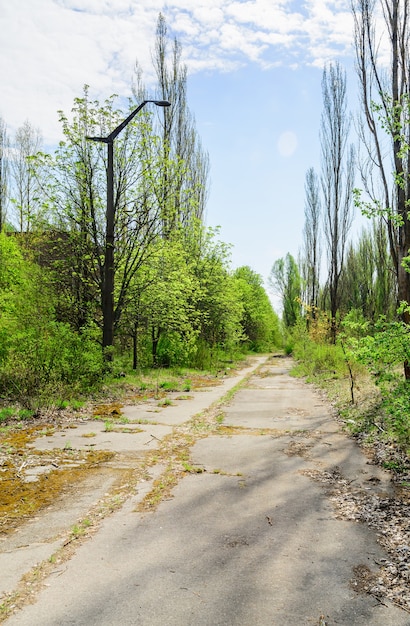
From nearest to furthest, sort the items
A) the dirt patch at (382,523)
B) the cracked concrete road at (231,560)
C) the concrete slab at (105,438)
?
the cracked concrete road at (231,560) → the dirt patch at (382,523) → the concrete slab at (105,438)

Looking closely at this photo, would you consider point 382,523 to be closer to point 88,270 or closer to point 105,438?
point 105,438

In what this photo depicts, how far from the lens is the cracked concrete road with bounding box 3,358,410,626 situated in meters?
2.60

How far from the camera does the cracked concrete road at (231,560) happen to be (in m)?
2.60

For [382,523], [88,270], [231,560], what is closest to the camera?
[231,560]

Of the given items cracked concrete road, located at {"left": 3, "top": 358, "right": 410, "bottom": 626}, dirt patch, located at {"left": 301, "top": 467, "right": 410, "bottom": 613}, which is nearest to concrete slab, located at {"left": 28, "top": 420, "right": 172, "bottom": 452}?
cracked concrete road, located at {"left": 3, "top": 358, "right": 410, "bottom": 626}

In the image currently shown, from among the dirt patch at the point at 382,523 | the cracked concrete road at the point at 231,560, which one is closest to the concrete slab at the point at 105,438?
the cracked concrete road at the point at 231,560

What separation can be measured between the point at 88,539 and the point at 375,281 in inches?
1327

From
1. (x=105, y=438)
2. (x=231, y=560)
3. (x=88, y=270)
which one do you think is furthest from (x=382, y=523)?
(x=88, y=270)

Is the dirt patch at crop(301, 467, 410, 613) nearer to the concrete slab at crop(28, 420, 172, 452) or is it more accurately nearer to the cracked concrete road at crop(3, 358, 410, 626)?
the cracked concrete road at crop(3, 358, 410, 626)

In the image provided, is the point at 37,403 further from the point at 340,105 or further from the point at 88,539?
the point at 340,105

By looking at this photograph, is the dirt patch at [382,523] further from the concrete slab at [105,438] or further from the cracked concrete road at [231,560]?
the concrete slab at [105,438]

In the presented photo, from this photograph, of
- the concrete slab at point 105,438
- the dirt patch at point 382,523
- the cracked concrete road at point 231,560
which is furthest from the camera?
the concrete slab at point 105,438

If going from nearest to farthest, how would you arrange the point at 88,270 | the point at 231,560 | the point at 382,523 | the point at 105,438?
the point at 231,560
the point at 382,523
the point at 105,438
the point at 88,270

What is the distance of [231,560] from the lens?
10.7 ft
